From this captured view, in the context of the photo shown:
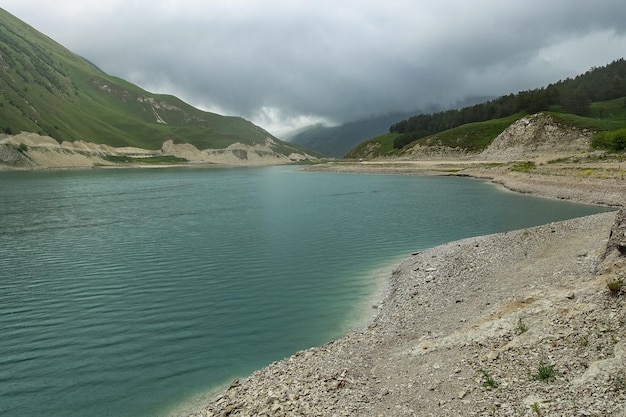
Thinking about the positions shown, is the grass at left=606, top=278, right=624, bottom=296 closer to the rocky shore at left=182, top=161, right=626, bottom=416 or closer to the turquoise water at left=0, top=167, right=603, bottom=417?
the rocky shore at left=182, top=161, right=626, bottom=416

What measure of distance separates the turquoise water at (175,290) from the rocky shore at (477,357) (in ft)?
9.44

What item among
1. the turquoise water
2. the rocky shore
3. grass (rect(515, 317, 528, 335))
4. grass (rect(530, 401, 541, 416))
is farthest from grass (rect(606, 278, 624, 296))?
the turquoise water

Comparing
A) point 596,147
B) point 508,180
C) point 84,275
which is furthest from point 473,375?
point 596,147

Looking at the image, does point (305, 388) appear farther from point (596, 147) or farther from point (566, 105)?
point (566, 105)

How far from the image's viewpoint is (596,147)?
112 meters

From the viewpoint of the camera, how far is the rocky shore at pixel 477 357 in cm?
1002

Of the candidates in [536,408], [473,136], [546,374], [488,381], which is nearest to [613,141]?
[473,136]

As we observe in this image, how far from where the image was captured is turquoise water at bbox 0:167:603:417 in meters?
15.8

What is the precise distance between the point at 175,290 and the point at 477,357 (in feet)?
62.3

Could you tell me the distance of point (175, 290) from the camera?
2578 centimetres

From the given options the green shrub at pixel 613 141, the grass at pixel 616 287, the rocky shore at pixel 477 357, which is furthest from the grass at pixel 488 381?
the green shrub at pixel 613 141

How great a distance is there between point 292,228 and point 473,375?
3635 centimetres

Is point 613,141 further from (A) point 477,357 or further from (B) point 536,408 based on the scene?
(B) point 536,408

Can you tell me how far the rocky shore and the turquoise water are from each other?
288cm
